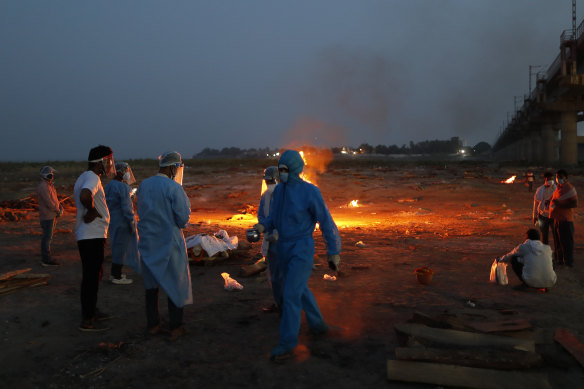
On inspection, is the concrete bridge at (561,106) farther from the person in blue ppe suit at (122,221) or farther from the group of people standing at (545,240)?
the person in blue ppe suit at (122,221)

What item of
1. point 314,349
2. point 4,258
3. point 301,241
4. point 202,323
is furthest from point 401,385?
point 4,258

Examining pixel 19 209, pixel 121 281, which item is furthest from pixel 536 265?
pixel 19 209

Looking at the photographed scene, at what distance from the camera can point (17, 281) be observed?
6891 millimetres

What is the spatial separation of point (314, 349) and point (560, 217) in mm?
5715

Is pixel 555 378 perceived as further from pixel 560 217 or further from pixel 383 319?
pixel 560 217

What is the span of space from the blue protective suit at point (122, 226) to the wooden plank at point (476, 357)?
443 centimetres

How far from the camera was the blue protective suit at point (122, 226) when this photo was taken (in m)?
6.99

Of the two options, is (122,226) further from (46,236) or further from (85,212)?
(46,236)

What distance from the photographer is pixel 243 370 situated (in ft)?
14.2

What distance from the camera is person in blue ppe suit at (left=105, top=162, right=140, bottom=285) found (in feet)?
22.9

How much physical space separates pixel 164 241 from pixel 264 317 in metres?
1.69

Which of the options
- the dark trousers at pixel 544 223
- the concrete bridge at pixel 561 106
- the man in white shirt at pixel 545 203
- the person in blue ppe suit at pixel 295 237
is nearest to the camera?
the person in blue ppe suit at pixel 295 237

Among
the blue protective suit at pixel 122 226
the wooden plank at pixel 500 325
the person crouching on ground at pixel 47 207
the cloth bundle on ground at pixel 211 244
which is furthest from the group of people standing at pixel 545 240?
the person crouching on ground at pixel 47 207

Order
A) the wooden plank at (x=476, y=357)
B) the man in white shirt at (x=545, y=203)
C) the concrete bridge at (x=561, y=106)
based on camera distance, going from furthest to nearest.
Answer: the concrete bridge at (x=561, y=106) < the man in white shirt at (x=545, y=203) < the wooden plank at (x=476, y=357)
